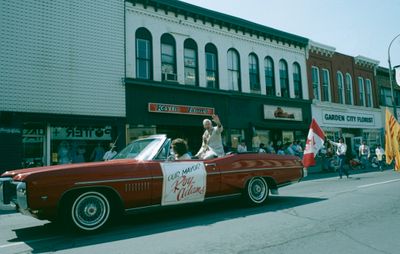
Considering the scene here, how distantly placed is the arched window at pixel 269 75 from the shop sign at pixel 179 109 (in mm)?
5249

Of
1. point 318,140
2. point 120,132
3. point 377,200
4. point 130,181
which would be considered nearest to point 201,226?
point 130,181

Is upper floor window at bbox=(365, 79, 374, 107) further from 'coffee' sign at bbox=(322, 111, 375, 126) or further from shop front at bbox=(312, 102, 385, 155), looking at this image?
'coffee' sign at bbox=(322, 111, 375, 126)

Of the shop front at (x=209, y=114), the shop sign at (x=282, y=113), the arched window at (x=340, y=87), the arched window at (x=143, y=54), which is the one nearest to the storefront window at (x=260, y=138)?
the shop front at (x=209, y=114)

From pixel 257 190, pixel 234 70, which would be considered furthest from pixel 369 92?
pixel 257 190

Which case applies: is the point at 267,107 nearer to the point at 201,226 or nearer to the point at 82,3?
the point at 82,3

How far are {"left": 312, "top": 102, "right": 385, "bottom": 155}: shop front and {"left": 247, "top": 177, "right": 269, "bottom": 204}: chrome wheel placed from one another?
1819cm

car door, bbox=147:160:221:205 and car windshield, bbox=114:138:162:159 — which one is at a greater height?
car windshield, bbox=114:138:162:159

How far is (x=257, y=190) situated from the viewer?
746 cm

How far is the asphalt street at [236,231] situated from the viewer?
449 centimetres

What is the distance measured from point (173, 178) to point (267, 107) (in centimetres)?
1600

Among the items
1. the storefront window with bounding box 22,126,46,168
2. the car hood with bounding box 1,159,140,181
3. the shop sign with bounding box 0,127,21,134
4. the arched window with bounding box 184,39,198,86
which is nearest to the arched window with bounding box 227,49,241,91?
the arched window with bounding box 184,39,198,86

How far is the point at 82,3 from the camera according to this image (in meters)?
14.6

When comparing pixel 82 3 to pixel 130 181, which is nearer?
pixel 130 181

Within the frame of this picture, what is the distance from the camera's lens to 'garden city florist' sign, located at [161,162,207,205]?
19.9ft
